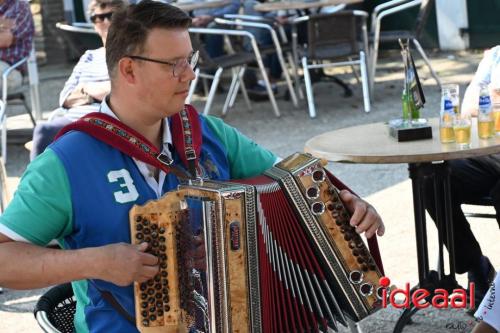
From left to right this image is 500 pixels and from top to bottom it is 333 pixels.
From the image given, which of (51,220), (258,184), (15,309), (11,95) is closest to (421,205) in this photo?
(258,184)

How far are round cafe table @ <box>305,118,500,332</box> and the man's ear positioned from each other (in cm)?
118

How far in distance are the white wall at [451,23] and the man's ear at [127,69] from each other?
9.36 m

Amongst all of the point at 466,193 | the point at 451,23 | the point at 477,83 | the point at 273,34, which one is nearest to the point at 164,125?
the point at 466,193

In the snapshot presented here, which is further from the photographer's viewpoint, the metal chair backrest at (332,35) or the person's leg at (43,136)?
the metal chair backrest at (332,35)

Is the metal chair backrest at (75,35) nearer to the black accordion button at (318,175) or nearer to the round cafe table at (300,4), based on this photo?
the round cafe table at (300,4)

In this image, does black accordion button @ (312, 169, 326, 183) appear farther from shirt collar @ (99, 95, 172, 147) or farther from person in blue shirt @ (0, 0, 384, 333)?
shirt collar @ (99, 95, 172, 147)

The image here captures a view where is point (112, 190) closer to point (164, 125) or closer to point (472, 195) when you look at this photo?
point (164, 125)

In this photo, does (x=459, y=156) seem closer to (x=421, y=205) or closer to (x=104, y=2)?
(x=421, y=205)

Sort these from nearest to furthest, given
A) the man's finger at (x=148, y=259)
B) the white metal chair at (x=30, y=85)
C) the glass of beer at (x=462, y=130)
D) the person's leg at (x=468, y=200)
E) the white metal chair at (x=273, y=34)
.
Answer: the man's finger at (x=148, y=259), the glass of beer at (x=462, y=130), the person's leg at (x=468, y=200), the white metal chair at (x=30, y=85), the white metal chair at (x=273, y=34)

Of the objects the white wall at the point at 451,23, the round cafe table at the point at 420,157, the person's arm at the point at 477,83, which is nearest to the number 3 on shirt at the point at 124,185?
the round cafe table at the point at 420,157

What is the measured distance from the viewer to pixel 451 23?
12.0 meters

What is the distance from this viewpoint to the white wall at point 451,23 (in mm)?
11828

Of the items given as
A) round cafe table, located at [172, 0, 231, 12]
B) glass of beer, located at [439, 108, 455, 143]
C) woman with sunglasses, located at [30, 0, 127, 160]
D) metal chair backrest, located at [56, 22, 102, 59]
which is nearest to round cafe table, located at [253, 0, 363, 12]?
round cafe table, located at [172, 0, 231, 12]

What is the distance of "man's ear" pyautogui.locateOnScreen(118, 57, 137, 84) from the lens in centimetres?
295
